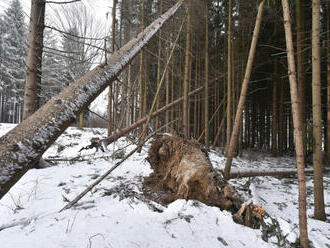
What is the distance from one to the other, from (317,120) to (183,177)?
115 inches

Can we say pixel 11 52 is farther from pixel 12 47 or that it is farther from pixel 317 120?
pixel 317 120

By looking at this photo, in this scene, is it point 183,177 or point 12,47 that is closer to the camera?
point 183,177

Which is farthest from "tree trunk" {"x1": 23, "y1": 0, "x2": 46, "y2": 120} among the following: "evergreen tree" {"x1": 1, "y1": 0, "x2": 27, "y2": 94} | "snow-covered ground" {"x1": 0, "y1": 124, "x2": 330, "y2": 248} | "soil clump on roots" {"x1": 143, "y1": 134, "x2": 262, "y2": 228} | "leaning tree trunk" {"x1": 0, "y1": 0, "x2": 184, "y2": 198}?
"evergreen tree" {"x1": 1, "y1": 0, "x2": 27, "y2": 94}

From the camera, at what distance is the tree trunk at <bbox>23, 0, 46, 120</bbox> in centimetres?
328

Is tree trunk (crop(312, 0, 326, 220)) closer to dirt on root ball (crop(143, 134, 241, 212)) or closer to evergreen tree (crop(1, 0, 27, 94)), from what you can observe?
dirt on root ball (crop(143, 134, 241, 212))

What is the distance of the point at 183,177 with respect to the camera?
9.02 ft

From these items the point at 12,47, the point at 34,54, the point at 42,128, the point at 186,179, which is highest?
the point at 12,47

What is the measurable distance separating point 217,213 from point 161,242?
1004 millimetres

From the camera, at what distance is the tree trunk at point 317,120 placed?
3.12 metres

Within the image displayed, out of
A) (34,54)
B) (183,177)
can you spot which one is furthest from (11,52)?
(183,177)

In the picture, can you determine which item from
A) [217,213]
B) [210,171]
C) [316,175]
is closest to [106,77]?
[210,171]

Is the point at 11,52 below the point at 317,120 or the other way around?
the other way around

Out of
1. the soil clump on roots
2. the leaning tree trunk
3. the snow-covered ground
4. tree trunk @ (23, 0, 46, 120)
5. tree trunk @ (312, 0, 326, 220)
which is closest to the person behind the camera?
the leaning tree trunk

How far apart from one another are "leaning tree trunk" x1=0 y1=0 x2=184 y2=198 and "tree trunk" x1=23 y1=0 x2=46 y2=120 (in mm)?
2289
